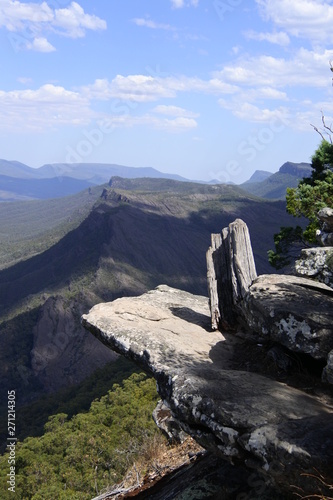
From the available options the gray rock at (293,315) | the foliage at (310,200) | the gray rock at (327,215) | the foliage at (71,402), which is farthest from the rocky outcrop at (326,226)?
the foliage at (71,402)

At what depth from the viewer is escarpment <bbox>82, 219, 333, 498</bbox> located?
584cm

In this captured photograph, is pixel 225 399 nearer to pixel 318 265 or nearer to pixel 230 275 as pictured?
pixel 230 275

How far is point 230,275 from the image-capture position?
10.7 meters

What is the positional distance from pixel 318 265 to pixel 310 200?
14145mm

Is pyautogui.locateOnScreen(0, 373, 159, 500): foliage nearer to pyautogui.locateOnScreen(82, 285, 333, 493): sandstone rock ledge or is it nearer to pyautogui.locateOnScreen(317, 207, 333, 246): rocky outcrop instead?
pyautogui.locateOnScreen(82, 285, 333, 493): sandstone rock ledge

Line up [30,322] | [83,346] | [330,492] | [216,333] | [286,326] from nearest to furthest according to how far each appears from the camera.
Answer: [330,492] < [286,326] < [216,333] < [83,346] < [30,322]

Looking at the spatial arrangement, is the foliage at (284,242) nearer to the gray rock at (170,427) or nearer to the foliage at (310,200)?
the foliage at (310,200)

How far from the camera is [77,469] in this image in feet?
95.0

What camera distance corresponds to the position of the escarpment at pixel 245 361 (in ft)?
19.2

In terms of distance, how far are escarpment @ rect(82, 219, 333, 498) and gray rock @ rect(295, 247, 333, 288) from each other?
536mm

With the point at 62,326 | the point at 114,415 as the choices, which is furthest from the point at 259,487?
the point at 62,326

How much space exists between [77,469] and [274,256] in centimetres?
1896

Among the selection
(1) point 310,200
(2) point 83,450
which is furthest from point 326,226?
(2) point 83,450

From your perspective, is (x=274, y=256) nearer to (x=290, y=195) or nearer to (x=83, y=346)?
(x=290, y=195)
